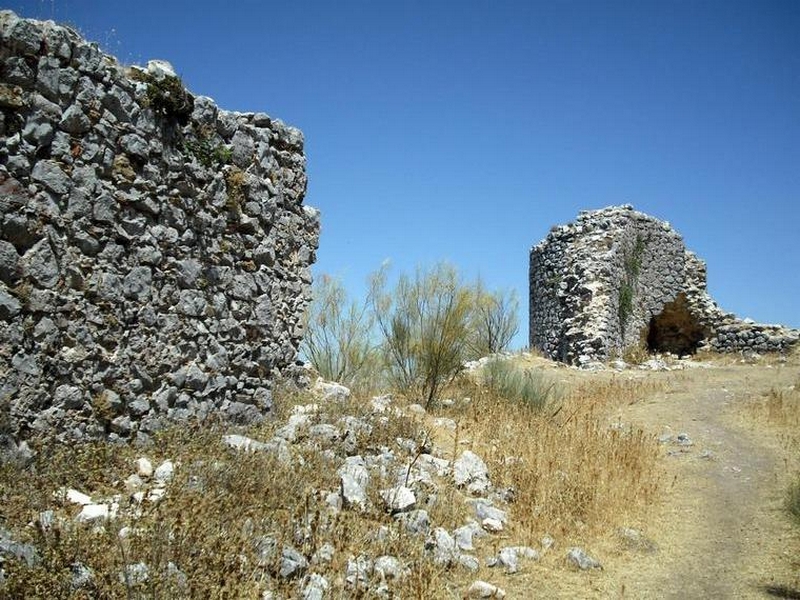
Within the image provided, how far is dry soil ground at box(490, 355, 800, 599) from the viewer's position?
18.3 feet

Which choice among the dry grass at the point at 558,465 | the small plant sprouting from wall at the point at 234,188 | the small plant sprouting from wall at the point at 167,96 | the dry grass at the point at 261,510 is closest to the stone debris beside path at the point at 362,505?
the dry grass at the point at 261,510

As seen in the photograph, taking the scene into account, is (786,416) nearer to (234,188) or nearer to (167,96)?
(234,188)

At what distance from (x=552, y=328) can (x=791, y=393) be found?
9.64 m

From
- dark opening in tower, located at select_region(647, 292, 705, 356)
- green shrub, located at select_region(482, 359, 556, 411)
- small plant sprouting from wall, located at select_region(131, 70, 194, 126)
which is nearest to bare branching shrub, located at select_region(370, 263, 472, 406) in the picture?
green shrub, located at select_region(482, 359, 556, 411)

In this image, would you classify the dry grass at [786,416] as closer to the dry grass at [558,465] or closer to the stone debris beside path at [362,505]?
the dry grass at [558,465]

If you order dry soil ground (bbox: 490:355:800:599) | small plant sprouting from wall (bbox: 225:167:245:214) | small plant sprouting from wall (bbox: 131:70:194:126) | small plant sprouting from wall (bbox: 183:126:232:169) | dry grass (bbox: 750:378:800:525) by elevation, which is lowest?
dry soil ground (bbox: 490:355:800:599)

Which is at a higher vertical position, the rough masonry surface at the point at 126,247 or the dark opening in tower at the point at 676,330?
the dark opening in tower at the point at 676,330

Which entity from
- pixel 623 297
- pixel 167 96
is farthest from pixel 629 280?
pixel 167 96

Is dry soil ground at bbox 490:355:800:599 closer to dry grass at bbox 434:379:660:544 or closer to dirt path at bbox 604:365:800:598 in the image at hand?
dirt path at bbox 604:365:800:598

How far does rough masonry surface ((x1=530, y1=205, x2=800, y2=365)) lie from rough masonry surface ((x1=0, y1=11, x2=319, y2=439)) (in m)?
14.2

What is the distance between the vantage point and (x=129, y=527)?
177 inches

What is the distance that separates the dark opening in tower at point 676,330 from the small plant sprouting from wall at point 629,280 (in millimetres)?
2153

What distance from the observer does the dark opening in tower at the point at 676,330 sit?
75.8ft

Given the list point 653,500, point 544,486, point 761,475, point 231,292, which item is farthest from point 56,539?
point 761,475
